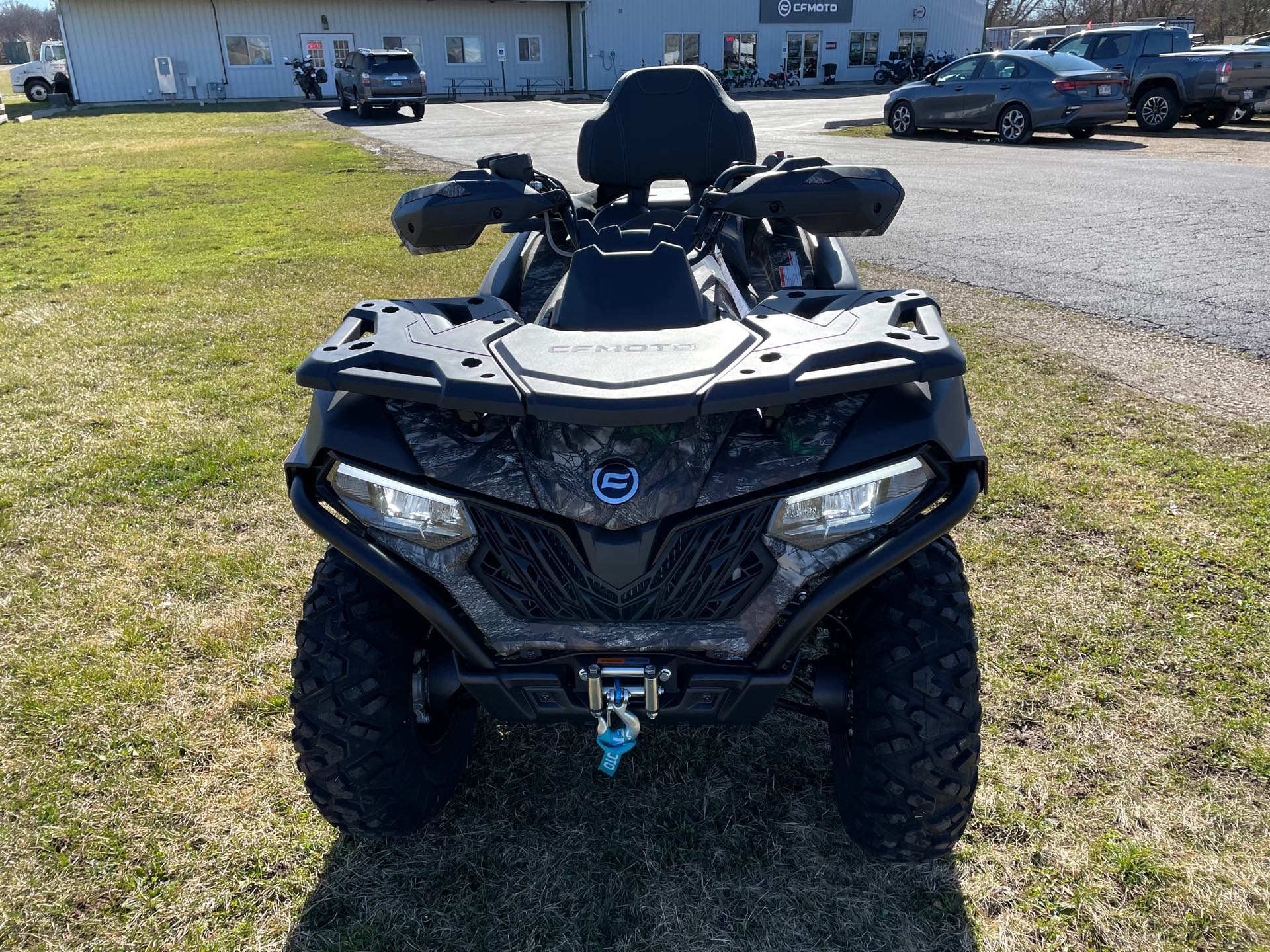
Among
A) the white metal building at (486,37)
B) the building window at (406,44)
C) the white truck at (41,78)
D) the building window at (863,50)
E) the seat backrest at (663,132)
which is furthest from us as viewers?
the building window at (863,50)

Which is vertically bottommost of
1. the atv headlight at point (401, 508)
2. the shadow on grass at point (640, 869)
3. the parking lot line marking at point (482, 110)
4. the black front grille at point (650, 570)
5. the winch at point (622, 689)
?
the shadow on grass at point (640, 869)

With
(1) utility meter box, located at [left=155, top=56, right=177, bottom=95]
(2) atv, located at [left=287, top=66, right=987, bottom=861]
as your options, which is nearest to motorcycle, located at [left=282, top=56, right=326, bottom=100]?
(1) utility meter box, located at [left=155, top=56, right=177, bottom=95]

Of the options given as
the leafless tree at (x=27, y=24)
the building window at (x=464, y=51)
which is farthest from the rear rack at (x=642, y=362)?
the leafless tree at (x=27, y=24)

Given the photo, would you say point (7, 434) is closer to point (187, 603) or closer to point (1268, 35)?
point (187, 603)

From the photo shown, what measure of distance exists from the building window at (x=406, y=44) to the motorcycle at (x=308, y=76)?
2.78 metres

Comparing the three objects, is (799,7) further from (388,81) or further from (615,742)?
(615,742)

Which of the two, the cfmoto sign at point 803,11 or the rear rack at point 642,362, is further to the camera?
the cfmoto sign at point 803,11

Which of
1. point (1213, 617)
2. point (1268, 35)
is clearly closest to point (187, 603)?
point (1213, 617)

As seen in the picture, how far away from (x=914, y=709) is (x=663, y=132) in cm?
264

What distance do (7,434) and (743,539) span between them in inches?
184

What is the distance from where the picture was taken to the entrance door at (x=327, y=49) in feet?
117

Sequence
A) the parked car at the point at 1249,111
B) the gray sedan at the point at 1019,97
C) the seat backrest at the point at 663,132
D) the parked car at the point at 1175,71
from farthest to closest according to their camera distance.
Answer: the parked car at the point at 1249,111 < the parked car at the point at 1175,71 < the gray sedan at the point at 1019,97 < the seat backrest at the point at 663,132

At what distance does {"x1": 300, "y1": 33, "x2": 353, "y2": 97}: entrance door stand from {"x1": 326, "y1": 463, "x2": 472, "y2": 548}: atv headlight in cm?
3838

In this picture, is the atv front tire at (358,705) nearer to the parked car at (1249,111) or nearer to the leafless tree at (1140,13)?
the parked car at (1249,111)
